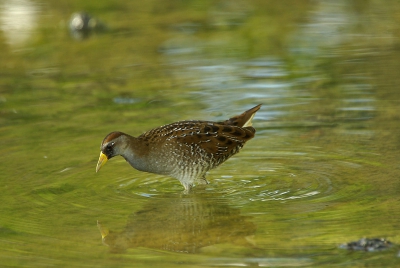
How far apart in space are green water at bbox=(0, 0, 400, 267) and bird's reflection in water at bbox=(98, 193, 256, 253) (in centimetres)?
2

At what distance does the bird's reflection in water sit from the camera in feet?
21.1

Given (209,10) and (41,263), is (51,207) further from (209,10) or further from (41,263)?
(209,10)

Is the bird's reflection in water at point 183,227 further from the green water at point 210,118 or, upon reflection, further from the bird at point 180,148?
the bird at point 180,148

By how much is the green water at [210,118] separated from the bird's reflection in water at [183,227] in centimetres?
2

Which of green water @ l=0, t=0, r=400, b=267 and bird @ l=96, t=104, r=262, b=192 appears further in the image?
bird @ l=96, t=104, r=262, b=192

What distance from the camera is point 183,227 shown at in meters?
6.88

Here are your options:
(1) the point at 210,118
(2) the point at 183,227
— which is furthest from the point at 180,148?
(1) the point at 210,118

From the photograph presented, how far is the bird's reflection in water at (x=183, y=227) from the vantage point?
6.44 meters

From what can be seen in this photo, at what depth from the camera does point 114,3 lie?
17250 mm

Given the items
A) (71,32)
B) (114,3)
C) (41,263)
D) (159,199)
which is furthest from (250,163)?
(114,3)

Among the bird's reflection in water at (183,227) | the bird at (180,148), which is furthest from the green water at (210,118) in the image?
the bird at (180,148)

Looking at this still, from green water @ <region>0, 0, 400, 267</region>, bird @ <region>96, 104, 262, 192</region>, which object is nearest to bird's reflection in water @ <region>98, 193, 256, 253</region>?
green water @ <region>0, 0, 400, 267</region>

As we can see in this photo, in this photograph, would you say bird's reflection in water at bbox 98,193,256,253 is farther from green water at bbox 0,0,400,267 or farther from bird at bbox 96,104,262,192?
bird at bbox 96,104,262,192

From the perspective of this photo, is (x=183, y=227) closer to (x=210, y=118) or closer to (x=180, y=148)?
(x=180, y=148)
